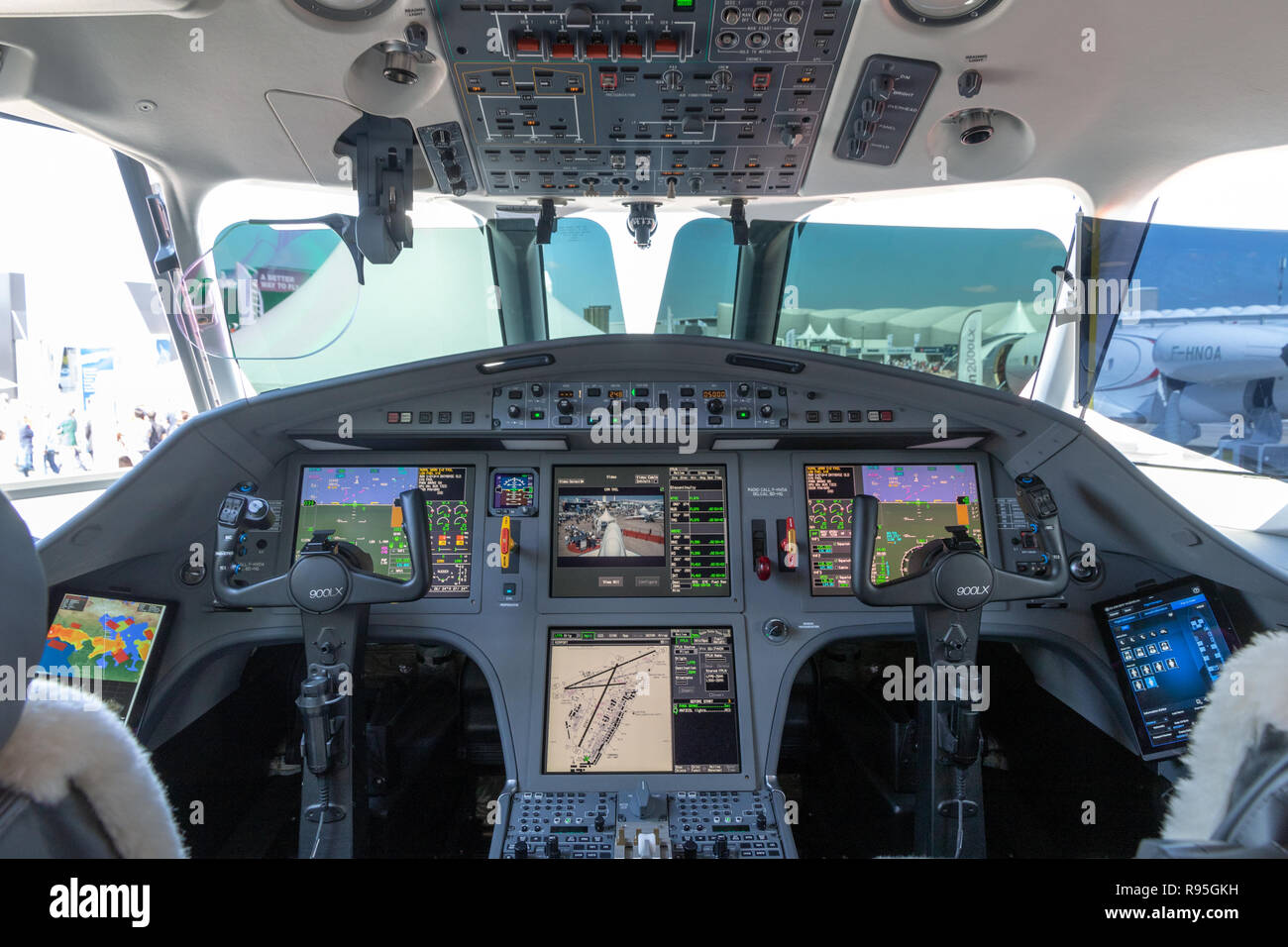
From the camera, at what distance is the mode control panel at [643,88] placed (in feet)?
4.54

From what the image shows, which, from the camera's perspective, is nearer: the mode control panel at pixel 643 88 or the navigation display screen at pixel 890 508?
the mode control panel at pixel 643 88

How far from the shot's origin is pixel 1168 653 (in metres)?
1.87

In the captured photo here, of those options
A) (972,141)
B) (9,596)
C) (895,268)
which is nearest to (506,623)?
(9,596)

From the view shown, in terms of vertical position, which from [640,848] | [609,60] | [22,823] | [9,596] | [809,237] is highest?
[809,237]

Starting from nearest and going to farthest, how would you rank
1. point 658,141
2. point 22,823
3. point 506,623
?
point 22,823 < point 658,141 < point 506,623

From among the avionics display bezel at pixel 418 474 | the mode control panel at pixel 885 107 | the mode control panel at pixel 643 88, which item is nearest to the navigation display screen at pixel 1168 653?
the mode control panel at pixel 885 107

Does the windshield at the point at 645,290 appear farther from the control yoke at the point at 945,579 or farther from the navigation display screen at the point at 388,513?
the control yoke at the point at 945,579

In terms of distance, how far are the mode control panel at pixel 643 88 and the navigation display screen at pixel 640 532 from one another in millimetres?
885

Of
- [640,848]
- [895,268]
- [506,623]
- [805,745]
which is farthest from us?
[895,268]

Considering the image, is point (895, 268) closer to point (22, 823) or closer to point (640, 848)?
point (640, 848)

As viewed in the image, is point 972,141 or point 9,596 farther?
point 972,141

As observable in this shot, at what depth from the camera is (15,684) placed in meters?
0.41

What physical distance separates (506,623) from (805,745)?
3.47 feet

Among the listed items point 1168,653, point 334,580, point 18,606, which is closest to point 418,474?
point 334,580
